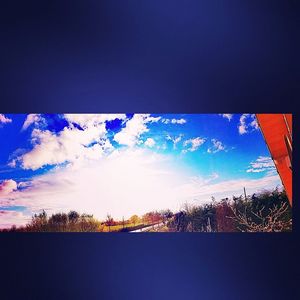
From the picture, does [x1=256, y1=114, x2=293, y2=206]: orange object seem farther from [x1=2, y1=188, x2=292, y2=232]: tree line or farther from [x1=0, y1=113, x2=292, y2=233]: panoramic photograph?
[x1=2, y1=188, x2=292, y2=232]: tree line

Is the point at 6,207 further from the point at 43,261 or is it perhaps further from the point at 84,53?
the point at 84,53

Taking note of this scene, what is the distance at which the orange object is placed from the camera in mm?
3631

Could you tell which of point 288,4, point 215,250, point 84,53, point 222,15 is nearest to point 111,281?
point 215,250

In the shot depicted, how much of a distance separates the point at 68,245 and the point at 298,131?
6.21 ft

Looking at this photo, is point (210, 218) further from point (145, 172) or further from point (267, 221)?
point (145, 172)

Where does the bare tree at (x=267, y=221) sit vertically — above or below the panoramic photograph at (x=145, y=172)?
below

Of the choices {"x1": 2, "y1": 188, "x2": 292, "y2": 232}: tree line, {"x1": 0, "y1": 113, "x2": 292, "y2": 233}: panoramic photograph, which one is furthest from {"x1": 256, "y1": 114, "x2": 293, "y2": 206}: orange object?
{"x1": 2, "y1": 188, "x2": 292, "y2": 232}: tree line

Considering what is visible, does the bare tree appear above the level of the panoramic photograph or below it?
below

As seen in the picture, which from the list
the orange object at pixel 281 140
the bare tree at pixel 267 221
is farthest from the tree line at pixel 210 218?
the orange object at pixel 281 140

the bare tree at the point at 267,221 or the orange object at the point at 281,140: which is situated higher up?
the orange object at the point at 281,140

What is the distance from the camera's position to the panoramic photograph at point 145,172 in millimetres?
3643

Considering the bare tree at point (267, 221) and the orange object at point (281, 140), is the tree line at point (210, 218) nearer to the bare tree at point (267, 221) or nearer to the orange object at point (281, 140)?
the bare tree at point (267, 221)

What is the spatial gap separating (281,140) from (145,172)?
3.37ft

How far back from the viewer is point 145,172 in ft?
12.1
